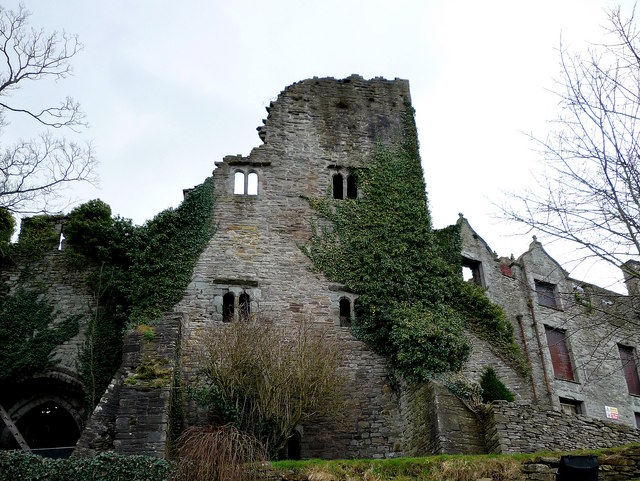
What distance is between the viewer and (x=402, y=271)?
19219 mm

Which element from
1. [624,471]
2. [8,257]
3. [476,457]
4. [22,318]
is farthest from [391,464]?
[8,257]

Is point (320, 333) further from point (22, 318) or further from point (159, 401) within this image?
point (22, 318)

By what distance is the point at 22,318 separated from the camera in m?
19.2

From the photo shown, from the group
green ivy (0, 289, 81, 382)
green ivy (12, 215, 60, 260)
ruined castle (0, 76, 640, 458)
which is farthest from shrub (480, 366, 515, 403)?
green ivy (12, 215, 60, 260)

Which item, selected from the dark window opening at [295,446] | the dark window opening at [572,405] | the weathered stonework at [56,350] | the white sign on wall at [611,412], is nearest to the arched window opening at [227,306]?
the dark window opening at [295,446]

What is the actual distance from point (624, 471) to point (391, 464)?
3.63 m

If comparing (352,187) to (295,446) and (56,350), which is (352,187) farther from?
(56,350)

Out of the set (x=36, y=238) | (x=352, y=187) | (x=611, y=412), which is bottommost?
Result: (x=611, y=412)

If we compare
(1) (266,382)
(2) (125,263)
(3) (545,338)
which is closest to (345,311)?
(1) (266,382)

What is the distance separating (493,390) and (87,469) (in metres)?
8.50

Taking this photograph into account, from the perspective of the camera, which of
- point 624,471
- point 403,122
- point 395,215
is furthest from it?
point 403,122

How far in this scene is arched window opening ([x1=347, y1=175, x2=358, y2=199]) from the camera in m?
21.2

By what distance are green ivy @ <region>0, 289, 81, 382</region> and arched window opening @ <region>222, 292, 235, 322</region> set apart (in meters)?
3.53

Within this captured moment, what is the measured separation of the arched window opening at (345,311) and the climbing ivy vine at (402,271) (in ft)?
Result: 0.75
